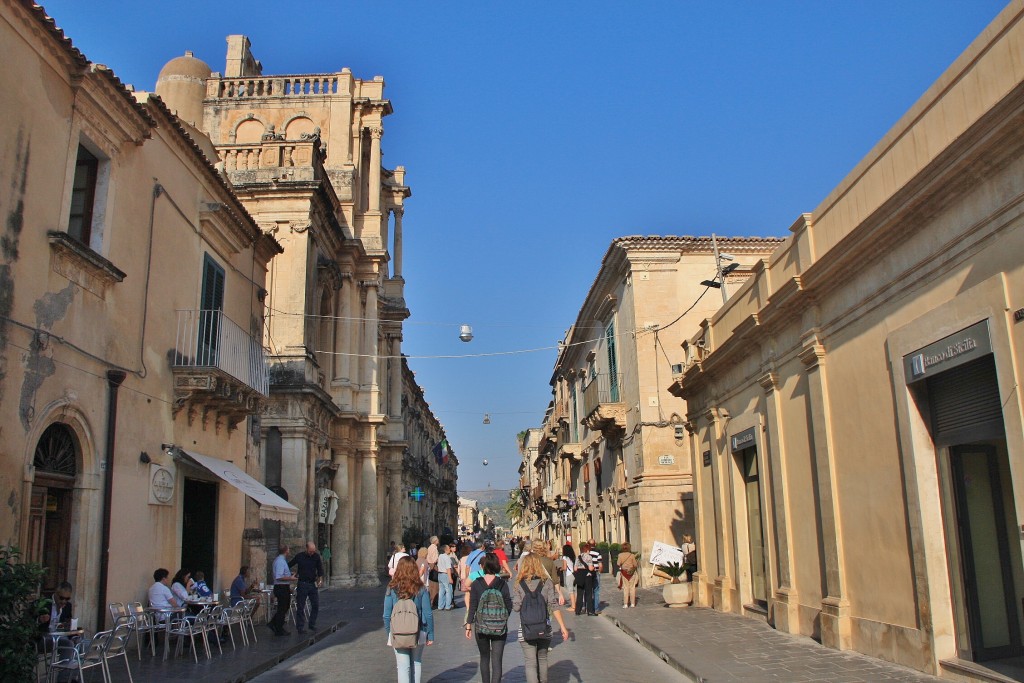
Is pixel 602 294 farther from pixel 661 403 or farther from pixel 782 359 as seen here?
pixel 782 359

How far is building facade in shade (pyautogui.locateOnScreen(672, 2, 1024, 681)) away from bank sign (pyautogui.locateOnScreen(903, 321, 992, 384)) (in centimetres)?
2

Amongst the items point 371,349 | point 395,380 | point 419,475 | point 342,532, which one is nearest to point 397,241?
point 395,380

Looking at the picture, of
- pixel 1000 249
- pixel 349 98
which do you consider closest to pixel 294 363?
pixel 349 98

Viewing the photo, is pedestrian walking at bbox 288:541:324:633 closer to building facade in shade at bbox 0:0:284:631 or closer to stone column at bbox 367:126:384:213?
building facade in shade at bbox 0:0:284:631

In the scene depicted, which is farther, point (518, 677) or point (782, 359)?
point (782, 359)

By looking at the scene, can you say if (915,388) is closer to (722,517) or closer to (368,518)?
(722,517)

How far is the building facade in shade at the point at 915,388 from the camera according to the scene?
25.0 feet

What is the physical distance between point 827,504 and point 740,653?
225 centimetres

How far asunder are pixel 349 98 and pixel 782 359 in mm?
23718

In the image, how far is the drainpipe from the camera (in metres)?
11.1

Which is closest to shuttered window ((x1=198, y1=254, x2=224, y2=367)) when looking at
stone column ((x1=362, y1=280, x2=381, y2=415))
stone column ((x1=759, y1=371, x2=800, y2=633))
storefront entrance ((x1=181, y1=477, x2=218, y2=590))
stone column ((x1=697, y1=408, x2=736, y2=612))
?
storefront entrance ((x1=181, y1=477, x2=218, y2=590))

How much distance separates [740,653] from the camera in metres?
10.9

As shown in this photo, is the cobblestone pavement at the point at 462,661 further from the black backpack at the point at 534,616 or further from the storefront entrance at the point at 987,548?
the storefront entrance at the point at 987,548

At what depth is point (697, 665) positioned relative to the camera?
1012cm
